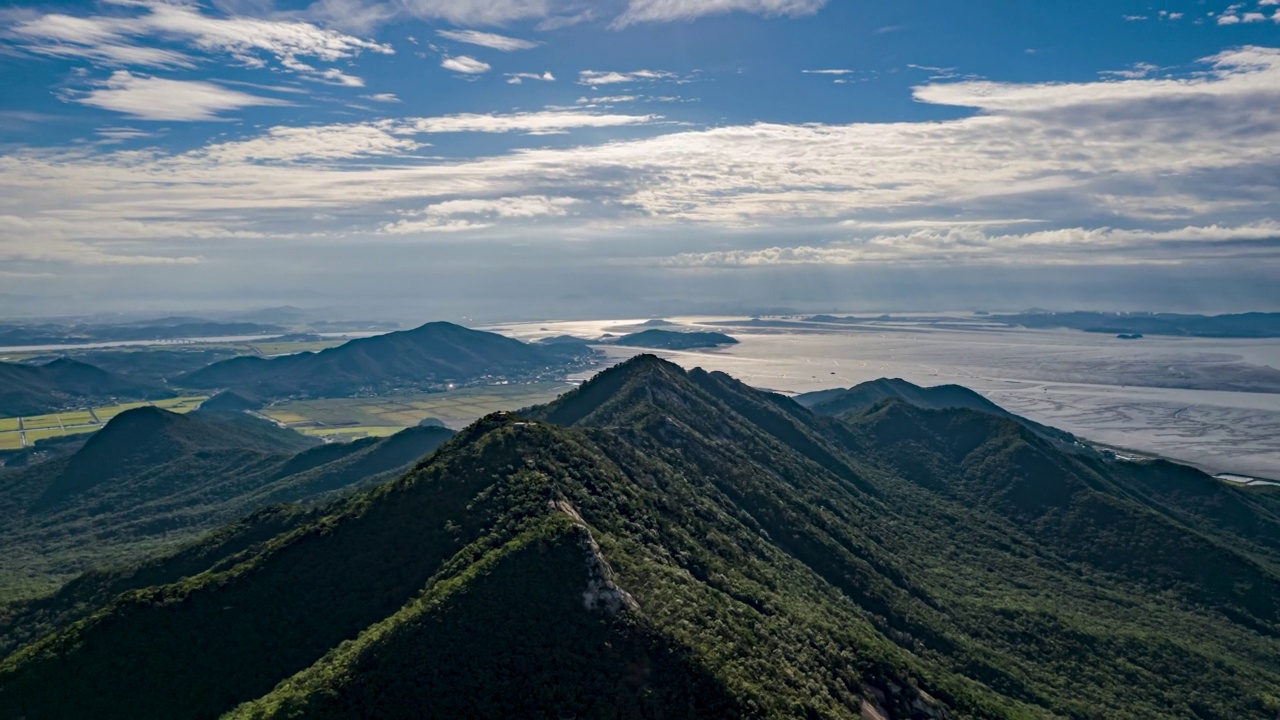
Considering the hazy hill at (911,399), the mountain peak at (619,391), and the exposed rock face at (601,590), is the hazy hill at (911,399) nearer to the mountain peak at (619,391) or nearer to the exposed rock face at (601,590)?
the mountain peak at (619,391)

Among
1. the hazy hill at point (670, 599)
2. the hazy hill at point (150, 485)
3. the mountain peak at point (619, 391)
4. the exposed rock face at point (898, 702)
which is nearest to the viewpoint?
the hazy hill at point (670, 599)

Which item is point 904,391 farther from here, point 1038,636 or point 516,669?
point 516,669

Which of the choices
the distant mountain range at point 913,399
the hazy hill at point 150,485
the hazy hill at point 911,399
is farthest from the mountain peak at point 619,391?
the hazy hill at point 911,399

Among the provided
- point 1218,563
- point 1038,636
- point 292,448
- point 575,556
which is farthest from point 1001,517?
point 292,448

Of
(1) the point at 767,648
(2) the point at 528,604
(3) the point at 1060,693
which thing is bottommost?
(3) the point at 1060,693

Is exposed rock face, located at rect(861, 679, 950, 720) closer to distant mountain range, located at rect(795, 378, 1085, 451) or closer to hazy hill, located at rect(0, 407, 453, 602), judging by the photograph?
hazy hill, located at rect(0, 407, 453, 602)

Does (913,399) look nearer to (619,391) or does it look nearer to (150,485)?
(619,391)

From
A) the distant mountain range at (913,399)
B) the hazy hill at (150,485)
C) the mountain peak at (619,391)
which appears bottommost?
the hazy hill at (150,485)
